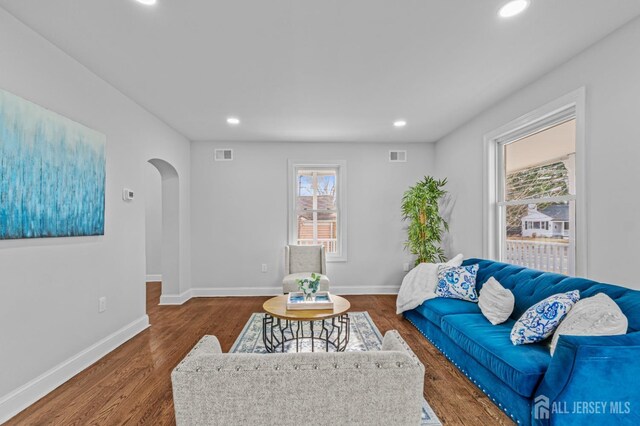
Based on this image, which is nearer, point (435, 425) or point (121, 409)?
point (435, 425)

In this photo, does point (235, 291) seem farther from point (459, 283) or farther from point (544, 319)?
point (544, 319)

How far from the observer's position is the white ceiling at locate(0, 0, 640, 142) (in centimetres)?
205

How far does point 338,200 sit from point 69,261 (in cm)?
380

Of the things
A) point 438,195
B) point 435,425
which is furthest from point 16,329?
point 438,195

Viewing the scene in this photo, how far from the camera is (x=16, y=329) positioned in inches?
84.7

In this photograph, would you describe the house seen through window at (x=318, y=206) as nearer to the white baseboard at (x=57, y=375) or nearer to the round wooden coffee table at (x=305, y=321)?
the round wooden coffee table at (x=305, y=321)

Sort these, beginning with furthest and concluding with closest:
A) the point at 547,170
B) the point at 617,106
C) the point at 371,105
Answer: the point at 371,105, the point at 547,170, the point at 617,106

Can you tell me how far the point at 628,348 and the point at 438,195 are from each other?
343cm

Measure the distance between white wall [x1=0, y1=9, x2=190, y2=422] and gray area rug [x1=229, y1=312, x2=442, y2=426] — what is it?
4.10 ft

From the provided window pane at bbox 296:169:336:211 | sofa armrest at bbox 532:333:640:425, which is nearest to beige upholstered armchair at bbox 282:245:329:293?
window pane at bbox 296:169:336:211

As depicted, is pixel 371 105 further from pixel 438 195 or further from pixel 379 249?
pixel 379 249

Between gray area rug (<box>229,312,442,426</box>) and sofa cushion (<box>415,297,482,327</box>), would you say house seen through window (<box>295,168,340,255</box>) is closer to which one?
gray area rug (<box>229,312,442,426</box>)

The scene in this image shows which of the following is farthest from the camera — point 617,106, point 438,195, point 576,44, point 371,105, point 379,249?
point 379,249

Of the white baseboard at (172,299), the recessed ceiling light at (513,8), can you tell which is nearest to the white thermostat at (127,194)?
the white baseboard at (172,299)
